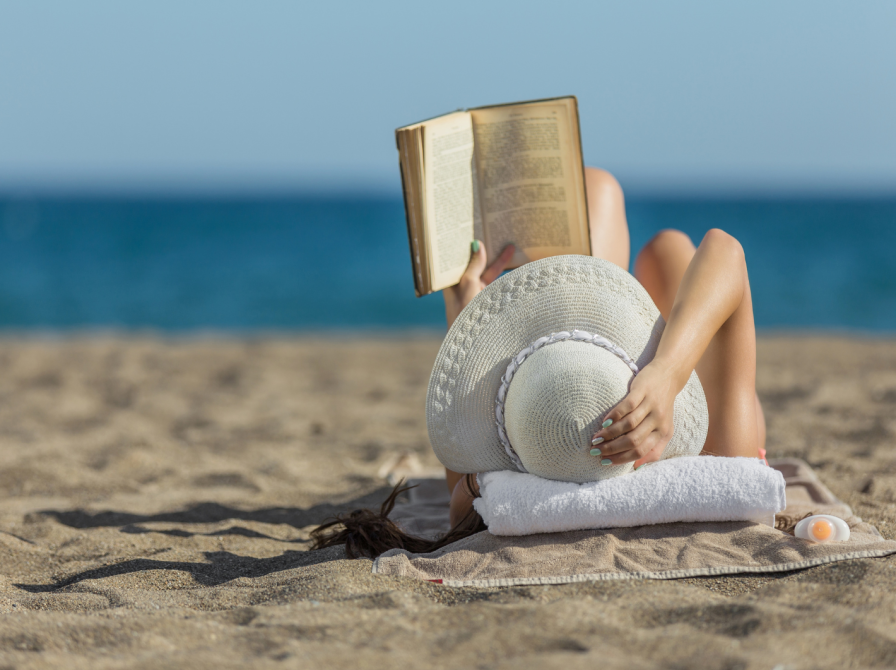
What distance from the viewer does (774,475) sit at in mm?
1833

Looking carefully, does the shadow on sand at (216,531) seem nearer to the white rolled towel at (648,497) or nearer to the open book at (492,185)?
the white rolled towel at (648,497)

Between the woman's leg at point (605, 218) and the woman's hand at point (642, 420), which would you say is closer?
the woman's hand at point (642, 420)

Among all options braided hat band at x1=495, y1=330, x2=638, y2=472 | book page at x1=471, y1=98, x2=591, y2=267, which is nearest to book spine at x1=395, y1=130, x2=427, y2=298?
book page at x1=471, y1=98, x2=591, y2=267

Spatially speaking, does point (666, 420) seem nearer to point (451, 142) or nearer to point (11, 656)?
point (451, 142)

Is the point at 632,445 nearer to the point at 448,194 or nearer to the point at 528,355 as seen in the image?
the point at 528,355

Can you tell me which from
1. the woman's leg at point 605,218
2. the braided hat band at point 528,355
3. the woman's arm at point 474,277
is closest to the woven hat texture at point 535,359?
the braided hat band at point 528,355

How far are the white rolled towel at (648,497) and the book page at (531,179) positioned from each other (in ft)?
2.50

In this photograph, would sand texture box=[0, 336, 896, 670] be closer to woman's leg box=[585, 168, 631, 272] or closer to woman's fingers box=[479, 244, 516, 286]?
woman's fingers box=[479, 244, 516, 286]

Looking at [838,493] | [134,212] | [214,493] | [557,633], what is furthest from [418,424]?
[134,212]

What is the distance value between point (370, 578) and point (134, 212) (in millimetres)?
40126

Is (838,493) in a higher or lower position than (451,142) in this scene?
lower

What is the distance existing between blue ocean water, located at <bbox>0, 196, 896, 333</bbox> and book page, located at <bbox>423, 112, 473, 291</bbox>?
9.25 m

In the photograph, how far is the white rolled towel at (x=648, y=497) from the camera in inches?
72.0

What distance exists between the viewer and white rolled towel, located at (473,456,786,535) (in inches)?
72.0
